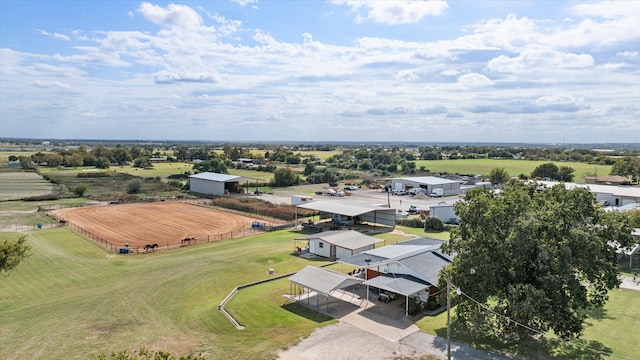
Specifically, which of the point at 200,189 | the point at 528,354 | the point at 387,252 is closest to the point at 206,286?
the point at 387,252

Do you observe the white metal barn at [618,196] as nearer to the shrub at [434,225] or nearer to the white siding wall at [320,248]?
the shrub at [434,225]

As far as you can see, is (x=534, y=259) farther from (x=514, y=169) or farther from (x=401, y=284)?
(x=514, y=169)

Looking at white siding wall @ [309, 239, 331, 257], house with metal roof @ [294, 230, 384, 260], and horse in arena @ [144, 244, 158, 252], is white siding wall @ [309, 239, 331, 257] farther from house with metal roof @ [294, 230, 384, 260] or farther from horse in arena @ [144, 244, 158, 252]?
horse in arena @ [144, 244, 158, 252]

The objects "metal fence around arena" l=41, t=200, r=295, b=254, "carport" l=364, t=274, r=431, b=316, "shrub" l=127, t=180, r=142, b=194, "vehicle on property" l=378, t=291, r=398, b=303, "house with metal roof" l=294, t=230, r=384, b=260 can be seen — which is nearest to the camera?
"carport" l=364, t=274, r=431, b=316

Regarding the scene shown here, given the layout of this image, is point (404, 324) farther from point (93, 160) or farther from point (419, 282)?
point (93, 160)

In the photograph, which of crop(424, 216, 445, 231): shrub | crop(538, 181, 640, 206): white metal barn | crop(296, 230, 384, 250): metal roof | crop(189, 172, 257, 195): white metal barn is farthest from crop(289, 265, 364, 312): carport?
crop(189, 172, 257, 195): white metal barn

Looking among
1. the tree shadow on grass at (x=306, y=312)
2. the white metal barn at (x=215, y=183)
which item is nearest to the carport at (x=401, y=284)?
the tree shadow on grass at (x=306, y=312)
